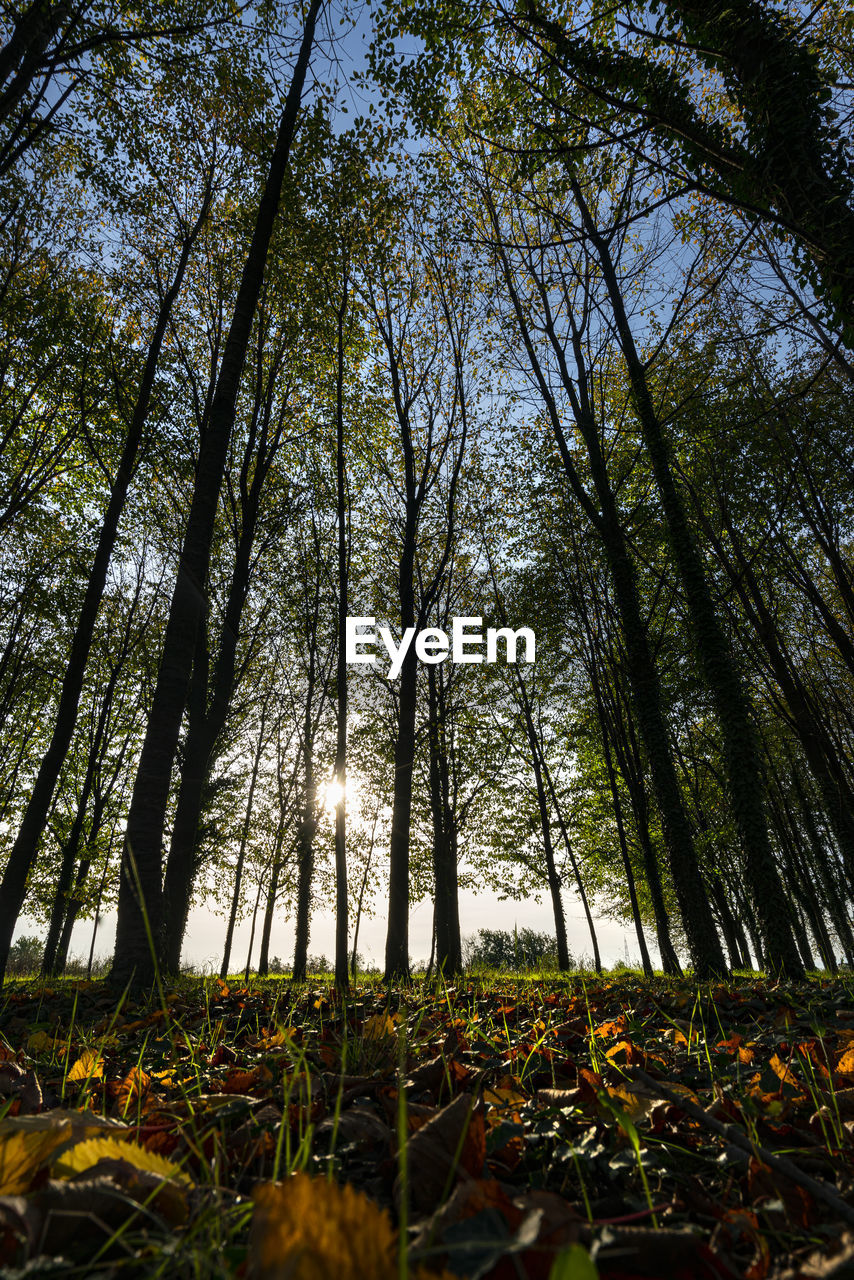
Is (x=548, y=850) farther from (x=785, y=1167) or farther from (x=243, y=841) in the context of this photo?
(x=785, y=1167)

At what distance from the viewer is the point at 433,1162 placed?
96cm

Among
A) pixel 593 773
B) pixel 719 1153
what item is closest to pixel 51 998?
pixel 719 1153

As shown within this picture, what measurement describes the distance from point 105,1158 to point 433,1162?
52cm

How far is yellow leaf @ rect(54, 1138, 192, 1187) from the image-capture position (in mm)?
818

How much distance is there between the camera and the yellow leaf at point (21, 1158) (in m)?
→ 0.78

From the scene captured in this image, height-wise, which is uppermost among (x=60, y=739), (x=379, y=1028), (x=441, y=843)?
(x=441, y=843)

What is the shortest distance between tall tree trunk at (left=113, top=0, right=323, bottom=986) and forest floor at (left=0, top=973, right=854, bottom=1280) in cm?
240

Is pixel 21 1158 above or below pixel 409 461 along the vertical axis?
below

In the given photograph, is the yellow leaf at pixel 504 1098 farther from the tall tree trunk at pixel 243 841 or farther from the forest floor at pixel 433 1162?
the tall tree trunk at pixel 243 841

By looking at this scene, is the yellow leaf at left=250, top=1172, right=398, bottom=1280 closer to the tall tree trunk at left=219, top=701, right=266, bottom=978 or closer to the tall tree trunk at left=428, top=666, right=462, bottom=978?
the tall tree trunk at left=428, top=666, right=462, bottom=978

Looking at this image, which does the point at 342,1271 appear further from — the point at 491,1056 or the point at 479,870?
the point at 479,870

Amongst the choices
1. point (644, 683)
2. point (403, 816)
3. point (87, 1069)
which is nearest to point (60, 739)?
point (403, 816)

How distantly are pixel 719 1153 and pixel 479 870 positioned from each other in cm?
2064

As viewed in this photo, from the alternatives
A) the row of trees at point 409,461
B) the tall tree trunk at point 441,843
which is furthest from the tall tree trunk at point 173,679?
the tall tree trunk at point 441,843
